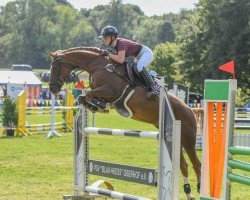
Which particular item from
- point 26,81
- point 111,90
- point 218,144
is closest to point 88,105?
point 111,90

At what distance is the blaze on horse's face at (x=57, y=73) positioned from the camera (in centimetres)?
795

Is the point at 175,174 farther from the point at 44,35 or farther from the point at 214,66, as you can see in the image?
the point at 44,35

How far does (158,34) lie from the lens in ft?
373

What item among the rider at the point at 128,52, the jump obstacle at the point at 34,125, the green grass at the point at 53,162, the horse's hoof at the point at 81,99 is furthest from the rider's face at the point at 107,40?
the jump obstacle at the point at 34,125

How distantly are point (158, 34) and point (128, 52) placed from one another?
351ft

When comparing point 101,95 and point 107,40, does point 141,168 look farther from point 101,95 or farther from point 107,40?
point 107,40

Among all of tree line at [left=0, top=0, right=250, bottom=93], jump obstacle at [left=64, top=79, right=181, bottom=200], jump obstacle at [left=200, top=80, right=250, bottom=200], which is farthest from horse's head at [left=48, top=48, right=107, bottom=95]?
tree line at [left=0, top=0, right=250, bottom=93]

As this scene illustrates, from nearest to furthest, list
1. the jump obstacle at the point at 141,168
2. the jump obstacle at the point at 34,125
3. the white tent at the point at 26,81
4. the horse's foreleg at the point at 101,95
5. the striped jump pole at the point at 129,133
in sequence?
1. the jump obstacle at the point at 141,168
2. the striped jump pole at the point at 129,133
3. the horse's foreleg at the point at 101,95
4. the jump obstacle at the point at 34,125
5. the white tent at the point at 26,81

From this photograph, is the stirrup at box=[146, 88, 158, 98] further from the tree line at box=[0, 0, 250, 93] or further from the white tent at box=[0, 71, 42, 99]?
the white tent at box=[0, 71, 42, 99]

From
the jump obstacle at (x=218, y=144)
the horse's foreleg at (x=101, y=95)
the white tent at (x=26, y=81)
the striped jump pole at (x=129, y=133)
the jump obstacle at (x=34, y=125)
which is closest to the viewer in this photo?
the jump obstacle at (x=218, y=144)

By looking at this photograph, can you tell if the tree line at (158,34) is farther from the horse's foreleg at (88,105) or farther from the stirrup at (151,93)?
the horse's foreleg at (88,105)

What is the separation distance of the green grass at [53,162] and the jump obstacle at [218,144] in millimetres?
2396

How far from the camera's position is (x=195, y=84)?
42281 mm

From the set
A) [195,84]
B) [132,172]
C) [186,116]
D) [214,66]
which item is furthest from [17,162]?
[195,84]
